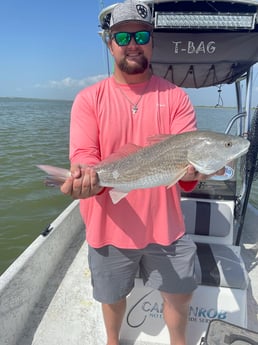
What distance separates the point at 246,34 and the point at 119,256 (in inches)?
115

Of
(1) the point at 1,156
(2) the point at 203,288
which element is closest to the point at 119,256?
(2) the point at 203,288

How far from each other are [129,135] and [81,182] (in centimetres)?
52

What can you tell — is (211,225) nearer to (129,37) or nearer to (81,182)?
(81,182)

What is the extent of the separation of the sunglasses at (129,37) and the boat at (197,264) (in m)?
1.19

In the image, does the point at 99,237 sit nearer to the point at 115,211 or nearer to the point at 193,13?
the point at 115,211

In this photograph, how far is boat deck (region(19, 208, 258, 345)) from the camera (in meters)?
3.04

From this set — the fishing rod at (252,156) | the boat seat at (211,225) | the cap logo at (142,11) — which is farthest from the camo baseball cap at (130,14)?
the boat seat at (211,225)

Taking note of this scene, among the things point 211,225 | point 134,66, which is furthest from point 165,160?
point 211,225

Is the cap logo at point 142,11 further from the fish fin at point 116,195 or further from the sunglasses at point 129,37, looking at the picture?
the fish fin at point 116,195

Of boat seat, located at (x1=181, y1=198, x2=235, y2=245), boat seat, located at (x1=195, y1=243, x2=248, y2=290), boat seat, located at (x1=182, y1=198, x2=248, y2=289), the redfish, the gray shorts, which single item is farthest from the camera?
boat seat, located at (x1=181, y1=198, x2=235, y2=245)

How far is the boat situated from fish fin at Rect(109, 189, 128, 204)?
1.06 meters

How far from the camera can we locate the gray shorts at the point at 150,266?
241 cm

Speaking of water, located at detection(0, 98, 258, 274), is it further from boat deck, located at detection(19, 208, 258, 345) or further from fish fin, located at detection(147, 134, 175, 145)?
fish fin, located at detection(147, 134, 175, 145)

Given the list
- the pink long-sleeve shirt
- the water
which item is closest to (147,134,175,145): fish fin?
the pink long-sleeve shirt
